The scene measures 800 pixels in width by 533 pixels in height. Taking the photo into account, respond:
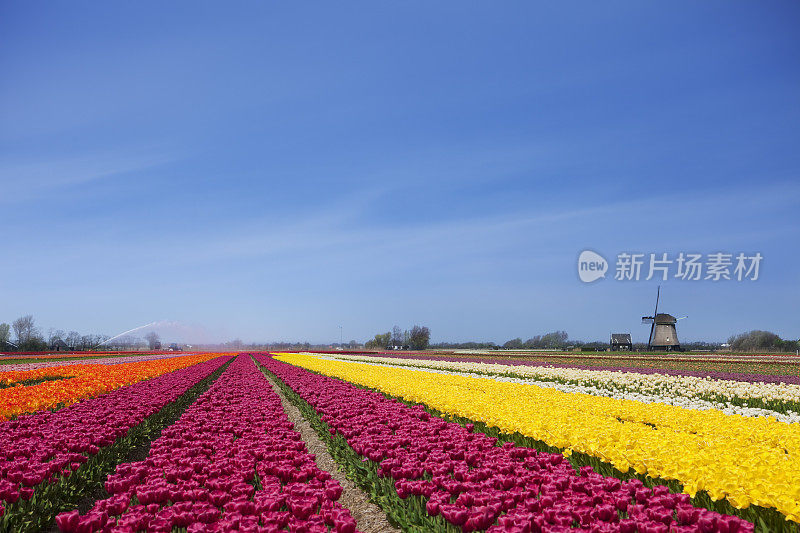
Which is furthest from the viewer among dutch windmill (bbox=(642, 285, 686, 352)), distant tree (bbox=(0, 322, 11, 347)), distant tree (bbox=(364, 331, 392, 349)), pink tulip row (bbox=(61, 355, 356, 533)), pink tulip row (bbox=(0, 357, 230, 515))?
distant tree (bbox=(364, 331, 392, 349))

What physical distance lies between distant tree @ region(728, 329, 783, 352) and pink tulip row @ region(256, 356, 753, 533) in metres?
94.0

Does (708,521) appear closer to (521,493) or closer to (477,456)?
(521,493)

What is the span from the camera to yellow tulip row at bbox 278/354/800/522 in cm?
439

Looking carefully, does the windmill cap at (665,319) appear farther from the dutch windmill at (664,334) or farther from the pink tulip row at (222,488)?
the pink tulip row at (222,488)

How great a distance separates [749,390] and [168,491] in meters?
16.9

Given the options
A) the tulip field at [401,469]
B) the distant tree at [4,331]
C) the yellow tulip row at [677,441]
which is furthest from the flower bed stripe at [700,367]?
the distant tree at [4,331]

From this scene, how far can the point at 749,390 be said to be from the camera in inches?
591

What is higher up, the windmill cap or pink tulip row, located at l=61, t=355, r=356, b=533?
the windmill cap

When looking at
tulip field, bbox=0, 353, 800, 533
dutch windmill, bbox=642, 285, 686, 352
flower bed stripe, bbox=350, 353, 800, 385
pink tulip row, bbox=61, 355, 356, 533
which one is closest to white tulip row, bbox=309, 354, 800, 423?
tulip field, bbox=0, 353, 800, 533

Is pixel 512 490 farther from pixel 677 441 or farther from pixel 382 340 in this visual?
pixel 382 340

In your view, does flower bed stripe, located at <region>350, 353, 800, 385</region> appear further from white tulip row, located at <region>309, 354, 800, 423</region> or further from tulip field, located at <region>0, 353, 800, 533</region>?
tulip field, located at <region>0, 353, 800, 533</region>

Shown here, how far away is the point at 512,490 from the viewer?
14.6 feet

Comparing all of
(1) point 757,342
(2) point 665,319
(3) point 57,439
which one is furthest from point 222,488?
(1) point 757,342

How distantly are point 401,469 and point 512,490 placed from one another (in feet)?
4.62
